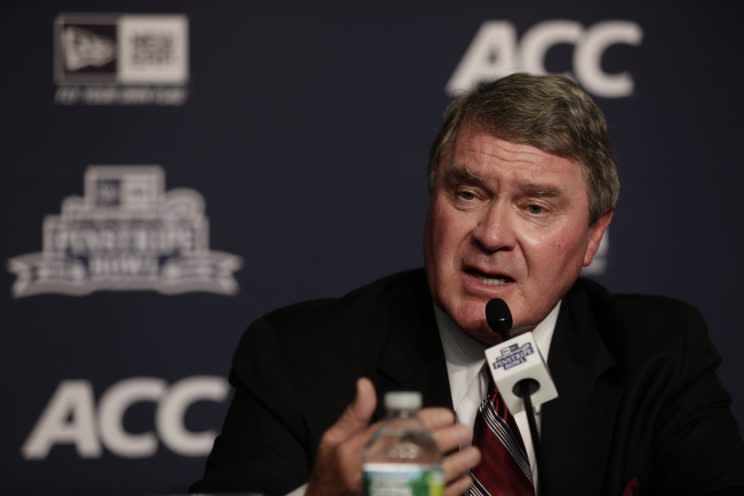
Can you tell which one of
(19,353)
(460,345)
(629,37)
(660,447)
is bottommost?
(19,353)

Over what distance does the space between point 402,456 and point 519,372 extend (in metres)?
0.34

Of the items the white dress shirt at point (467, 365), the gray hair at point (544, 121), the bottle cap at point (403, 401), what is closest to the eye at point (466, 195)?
the gray hair at point (544, 121)

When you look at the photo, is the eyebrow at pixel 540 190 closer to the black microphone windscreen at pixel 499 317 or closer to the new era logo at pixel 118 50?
the black microphone windscreen at pixel 499 317

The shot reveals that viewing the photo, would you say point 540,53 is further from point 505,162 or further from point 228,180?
point 505,162

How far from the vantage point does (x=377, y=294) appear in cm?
232

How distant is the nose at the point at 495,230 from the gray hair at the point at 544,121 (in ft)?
0.44

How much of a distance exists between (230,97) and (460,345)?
1.42 metres

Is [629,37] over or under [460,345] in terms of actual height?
over

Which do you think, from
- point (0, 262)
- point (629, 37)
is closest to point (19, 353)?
point (0, 262)

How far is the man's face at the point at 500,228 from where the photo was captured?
1986mm

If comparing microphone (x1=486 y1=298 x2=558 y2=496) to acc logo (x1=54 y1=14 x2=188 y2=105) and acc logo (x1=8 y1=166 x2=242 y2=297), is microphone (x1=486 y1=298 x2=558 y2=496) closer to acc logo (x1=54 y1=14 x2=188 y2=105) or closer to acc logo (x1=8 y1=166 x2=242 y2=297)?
acc logo (x1=8 y1=166 x2=242 y2=297)

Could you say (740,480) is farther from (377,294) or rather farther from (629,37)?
(629,37)

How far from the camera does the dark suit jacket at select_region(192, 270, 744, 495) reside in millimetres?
1999

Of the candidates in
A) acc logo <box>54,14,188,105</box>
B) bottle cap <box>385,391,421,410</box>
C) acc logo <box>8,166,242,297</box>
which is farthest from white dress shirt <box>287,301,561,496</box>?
acc logo <box>54,14,188,105</box>
